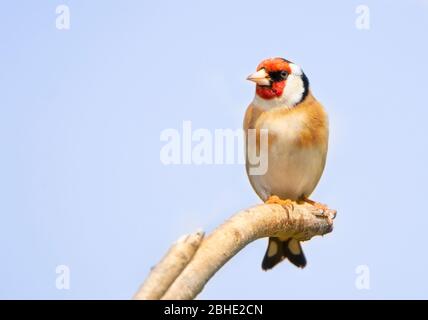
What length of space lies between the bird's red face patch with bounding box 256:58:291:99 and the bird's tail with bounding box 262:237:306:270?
42.8 inches

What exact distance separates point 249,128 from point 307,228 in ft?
3.60

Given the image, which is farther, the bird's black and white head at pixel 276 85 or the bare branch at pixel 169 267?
the bird's black and white head at pixel 276 85

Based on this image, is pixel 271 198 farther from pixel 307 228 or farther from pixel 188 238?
pixel 188 238

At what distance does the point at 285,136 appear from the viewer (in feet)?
18.6

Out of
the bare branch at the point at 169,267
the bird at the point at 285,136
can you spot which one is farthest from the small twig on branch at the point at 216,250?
the bird at the point at 285,136

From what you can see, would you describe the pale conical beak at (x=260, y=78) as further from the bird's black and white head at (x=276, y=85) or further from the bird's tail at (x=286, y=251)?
the bird's tail at (x=286, y=251)

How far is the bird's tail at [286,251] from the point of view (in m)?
5.91

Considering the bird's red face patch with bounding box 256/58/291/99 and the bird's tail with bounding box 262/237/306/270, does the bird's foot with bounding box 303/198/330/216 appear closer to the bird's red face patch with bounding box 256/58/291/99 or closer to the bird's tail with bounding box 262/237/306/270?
the bird's tail with bounding box 262/237/306/270

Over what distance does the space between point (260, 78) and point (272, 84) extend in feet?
0.38

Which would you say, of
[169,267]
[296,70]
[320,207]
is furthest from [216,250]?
→ [296,70]

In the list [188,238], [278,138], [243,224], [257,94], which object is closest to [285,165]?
[278,138]

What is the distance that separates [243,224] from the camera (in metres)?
3.84
